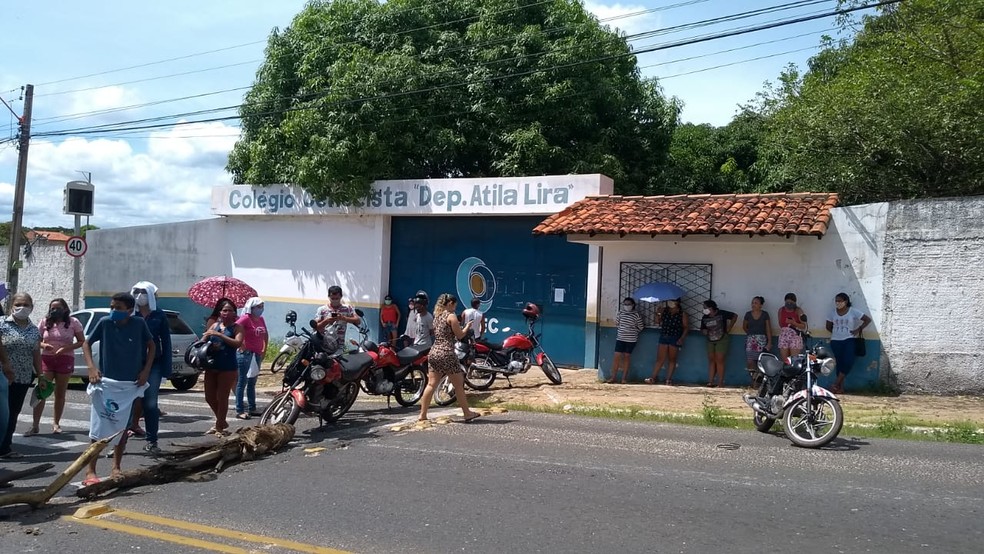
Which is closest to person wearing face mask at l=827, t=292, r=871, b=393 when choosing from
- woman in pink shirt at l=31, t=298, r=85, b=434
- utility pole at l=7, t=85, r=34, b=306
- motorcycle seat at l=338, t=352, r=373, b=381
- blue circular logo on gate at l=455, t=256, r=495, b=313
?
blue circular logo on gate at l=455, t=256, r=495, b=313

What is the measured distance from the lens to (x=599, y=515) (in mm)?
6516

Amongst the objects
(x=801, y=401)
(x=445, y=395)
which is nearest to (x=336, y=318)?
(x=445, y=395)

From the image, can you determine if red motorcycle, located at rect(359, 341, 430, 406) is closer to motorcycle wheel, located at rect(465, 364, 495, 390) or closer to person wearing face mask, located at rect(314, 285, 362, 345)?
person wearing face mask, located at rect(314, 285, 362, 345)

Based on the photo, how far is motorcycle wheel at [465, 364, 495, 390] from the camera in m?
13.8

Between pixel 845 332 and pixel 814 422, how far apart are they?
4464 millimetres

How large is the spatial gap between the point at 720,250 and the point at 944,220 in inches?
134

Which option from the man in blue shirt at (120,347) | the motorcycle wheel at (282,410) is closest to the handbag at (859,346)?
the motorcycle wheel at (282,410)

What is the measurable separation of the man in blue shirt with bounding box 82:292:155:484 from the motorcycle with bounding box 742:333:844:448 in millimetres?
6705

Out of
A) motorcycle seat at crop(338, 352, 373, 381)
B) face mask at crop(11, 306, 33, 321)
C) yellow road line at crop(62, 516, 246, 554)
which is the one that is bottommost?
yellow road line at crop(62, 516, 246, 554)

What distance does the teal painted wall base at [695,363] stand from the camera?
1331cm

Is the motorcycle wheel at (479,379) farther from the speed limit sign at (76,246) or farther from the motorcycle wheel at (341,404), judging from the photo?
the speed limit sign at (76,246)

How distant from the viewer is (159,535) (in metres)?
6.18

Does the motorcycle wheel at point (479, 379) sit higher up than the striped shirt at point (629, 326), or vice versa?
the striped shirt at point (629, 326)

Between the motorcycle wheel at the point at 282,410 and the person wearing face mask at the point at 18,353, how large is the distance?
98.8 inches
